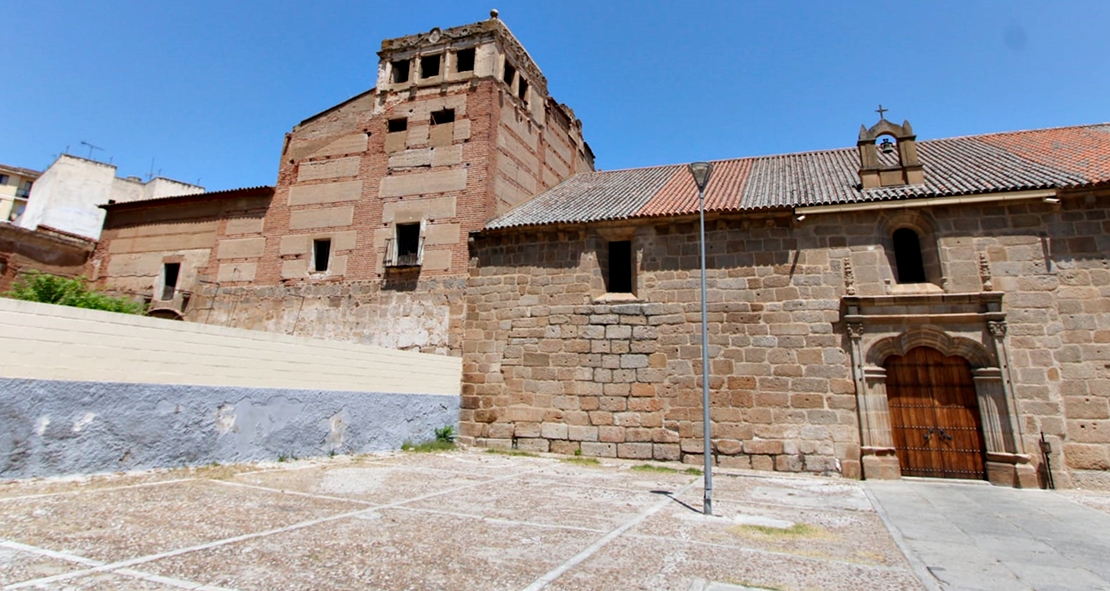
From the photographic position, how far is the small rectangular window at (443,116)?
51.2ft

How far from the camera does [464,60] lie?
16422 mm

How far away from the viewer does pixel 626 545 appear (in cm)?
476

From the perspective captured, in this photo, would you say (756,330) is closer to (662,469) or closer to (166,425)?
(662,469)

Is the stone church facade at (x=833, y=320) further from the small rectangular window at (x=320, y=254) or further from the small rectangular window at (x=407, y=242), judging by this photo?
the small rectangular window at (x=320, y=254)

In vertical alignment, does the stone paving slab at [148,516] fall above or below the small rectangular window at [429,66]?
below

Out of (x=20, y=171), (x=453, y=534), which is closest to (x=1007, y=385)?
(x=453, y=534)

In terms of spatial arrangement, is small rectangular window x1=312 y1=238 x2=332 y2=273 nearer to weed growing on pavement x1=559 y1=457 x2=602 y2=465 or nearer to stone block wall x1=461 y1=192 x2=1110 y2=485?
stone block wall x1=461 y1=192 x2=1110 y2=485

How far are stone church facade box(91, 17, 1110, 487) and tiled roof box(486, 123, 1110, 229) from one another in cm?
11

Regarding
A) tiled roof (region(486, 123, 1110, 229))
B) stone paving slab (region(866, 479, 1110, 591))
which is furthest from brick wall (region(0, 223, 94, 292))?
stone paving slab (region(866, 479, 1110, 591))

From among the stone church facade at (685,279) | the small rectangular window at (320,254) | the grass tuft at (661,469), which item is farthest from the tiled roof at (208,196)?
the grass tuft at (661,469)

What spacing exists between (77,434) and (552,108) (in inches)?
634

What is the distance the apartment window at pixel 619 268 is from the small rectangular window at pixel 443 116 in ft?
21.5

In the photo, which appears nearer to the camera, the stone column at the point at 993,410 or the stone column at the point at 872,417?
the stone column at the point at 993,410

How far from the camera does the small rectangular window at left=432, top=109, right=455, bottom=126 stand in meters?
15.6
